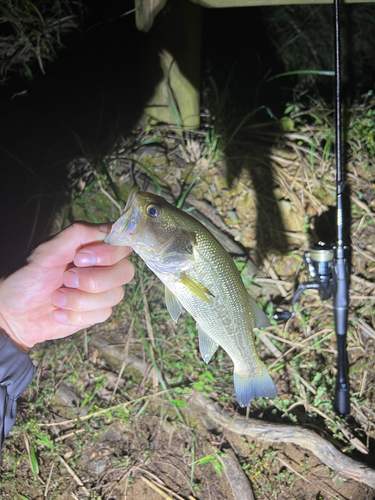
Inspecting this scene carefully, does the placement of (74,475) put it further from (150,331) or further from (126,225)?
(126,225)

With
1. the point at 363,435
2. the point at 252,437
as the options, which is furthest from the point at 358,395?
the point at 252,437

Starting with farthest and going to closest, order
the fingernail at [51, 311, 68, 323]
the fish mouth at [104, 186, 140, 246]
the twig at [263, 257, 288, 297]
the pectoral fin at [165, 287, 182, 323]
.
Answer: the twig at [263, 257, 288, 297] → the fingernail at [51, 311, 68, 323] → the pectoral fin at [165, 287, 182, 323] → the fish mouth at [104, 186, 140, 246]

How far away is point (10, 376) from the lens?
2.12 metres

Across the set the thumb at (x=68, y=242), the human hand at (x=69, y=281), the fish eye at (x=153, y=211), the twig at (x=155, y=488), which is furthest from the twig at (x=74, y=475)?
the fish eye at (x=153, y=211)

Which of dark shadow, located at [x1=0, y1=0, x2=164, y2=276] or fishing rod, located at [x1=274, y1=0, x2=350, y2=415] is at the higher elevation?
dark shadow, located at [x1=0, y1=0, x2=164, y2=276]

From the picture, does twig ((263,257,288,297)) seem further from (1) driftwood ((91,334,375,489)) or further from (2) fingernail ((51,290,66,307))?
(2) fingernail ((51,290,66,307))

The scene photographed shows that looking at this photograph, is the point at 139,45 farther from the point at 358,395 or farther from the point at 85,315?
the point at 358,395

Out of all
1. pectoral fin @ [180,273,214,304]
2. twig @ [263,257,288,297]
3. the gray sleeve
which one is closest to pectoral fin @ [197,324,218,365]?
pectoral fin @ [180,273,214,304]

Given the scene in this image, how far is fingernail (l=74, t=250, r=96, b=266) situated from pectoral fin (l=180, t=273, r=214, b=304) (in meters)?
0.61

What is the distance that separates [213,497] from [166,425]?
0.65 m

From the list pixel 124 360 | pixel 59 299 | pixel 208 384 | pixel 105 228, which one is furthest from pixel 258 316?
pixel 124 360

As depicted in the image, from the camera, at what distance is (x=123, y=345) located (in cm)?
314

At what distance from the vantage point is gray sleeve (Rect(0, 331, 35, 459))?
6.82ft

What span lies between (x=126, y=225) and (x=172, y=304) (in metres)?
0.49
